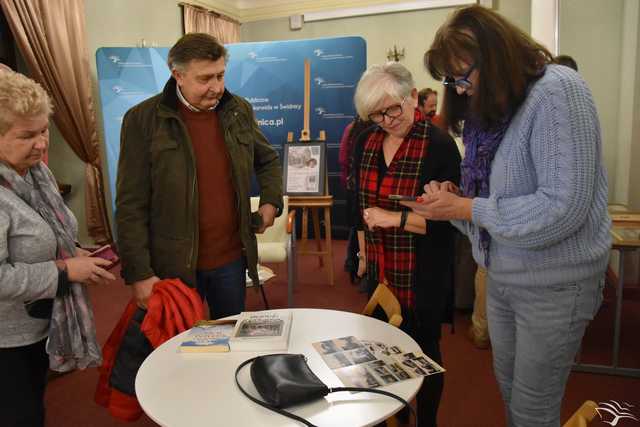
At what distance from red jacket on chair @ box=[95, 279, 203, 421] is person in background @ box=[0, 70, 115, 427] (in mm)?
220

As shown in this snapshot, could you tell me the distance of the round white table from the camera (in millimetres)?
1029

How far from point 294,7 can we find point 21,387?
7.09m

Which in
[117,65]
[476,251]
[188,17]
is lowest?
[476,251]

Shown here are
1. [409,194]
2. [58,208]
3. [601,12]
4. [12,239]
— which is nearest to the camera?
[12,239]

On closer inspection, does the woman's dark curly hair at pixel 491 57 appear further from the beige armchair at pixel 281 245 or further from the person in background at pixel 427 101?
the person in background at pixel 427 101

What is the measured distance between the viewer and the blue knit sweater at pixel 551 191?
1.09 metres

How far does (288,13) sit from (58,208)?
6.74m

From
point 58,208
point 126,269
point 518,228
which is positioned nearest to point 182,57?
point 58,208

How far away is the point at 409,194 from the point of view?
1.67 m

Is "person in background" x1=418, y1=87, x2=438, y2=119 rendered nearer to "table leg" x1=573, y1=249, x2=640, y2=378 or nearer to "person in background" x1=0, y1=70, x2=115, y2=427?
"table leg" x1=573, y1=249, x2=640, y2=378

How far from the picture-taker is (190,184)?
5.75ft

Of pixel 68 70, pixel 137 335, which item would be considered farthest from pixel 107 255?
pixel 68 70

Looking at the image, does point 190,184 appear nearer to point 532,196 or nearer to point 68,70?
point 532,196

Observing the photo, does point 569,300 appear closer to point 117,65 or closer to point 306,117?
point 306,117
